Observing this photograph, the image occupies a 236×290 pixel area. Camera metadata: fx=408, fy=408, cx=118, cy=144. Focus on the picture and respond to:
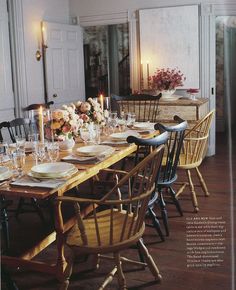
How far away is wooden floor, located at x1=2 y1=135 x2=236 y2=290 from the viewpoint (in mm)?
2451

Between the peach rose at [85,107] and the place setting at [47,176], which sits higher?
the peach rose at [85,107]

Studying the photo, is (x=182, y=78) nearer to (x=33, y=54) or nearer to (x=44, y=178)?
(x=33, y=54)

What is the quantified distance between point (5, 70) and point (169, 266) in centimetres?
337

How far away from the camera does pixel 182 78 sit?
5703mm

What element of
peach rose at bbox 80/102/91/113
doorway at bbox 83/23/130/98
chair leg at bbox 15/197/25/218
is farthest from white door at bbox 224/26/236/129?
chair leg at bbox 15/197/25/218

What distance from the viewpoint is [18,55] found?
16.9ft

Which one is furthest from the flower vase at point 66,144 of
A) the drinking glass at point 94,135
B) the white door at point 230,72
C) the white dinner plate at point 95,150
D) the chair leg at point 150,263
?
the white door at point 230,72

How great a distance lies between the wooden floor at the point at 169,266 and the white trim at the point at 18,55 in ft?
6.75

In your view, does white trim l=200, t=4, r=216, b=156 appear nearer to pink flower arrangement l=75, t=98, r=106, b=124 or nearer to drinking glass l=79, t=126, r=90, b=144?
pink flower arrangement l=75, t=98, r=106, b=124

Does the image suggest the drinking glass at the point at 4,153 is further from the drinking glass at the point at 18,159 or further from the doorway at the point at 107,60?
the doorway at the point at 107,60

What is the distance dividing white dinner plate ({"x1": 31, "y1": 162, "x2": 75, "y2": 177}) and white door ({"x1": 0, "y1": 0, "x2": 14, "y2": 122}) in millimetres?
2802

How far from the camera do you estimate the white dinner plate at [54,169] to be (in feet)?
7.25

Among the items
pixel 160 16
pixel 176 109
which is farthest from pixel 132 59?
pixel 176 109

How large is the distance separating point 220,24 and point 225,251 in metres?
5.73
